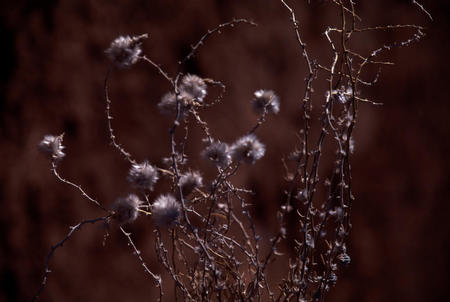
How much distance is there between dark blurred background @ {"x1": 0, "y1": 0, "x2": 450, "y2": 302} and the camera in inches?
45.9

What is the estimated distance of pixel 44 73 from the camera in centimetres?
116

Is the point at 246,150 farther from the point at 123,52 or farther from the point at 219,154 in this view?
the point at 123,52

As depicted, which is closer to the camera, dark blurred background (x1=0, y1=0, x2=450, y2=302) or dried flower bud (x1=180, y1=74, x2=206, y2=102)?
dried flower bud (x1=180, y1=74, x2=206, y2=102)

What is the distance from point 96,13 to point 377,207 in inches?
43.1

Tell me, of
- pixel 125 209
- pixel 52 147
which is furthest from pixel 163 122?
pixel 125 209

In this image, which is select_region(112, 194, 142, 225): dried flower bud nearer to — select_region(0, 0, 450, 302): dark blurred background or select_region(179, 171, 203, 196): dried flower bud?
select_region(179, 171, 203, 196): dried flower bud

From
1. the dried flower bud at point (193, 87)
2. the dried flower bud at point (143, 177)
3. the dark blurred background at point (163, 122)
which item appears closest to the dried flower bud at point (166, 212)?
the dried flower bud at point (143, 177)

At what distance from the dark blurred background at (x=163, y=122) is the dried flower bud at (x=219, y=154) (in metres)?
0.67

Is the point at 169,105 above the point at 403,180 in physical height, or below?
below

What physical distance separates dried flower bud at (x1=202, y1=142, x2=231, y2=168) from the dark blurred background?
0.67 m

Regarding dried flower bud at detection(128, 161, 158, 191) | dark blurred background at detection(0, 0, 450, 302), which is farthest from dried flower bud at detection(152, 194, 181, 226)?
dark blurred background at detection(0, 0, 450, 302)

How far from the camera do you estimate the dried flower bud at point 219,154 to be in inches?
22.8

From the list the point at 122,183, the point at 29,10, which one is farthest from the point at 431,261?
the point at 29,10

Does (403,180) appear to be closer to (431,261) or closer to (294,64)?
(431,261)
